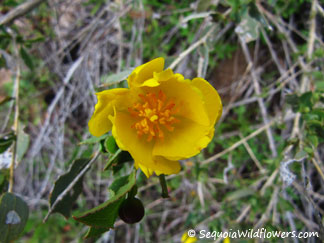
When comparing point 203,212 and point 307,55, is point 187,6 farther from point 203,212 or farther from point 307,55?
point 203,212

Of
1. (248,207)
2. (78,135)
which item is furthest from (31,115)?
(248,207)

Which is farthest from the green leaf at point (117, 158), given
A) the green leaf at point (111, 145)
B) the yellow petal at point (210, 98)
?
the yellow petal at point (210, 98)

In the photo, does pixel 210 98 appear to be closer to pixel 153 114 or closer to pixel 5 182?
pixel 153 114

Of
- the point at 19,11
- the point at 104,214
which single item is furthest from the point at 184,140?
the point at 19,11

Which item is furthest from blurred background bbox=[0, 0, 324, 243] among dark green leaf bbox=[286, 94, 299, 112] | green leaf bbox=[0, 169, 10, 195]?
green leaf bbox=[0, 169, 10, 195]

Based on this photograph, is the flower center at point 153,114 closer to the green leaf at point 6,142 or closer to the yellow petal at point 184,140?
A: the yellow petal at point 184,140

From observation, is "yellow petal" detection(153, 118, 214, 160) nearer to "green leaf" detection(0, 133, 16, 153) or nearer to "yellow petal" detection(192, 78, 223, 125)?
"yellow petal" detection(192, 78, 223, 125)
